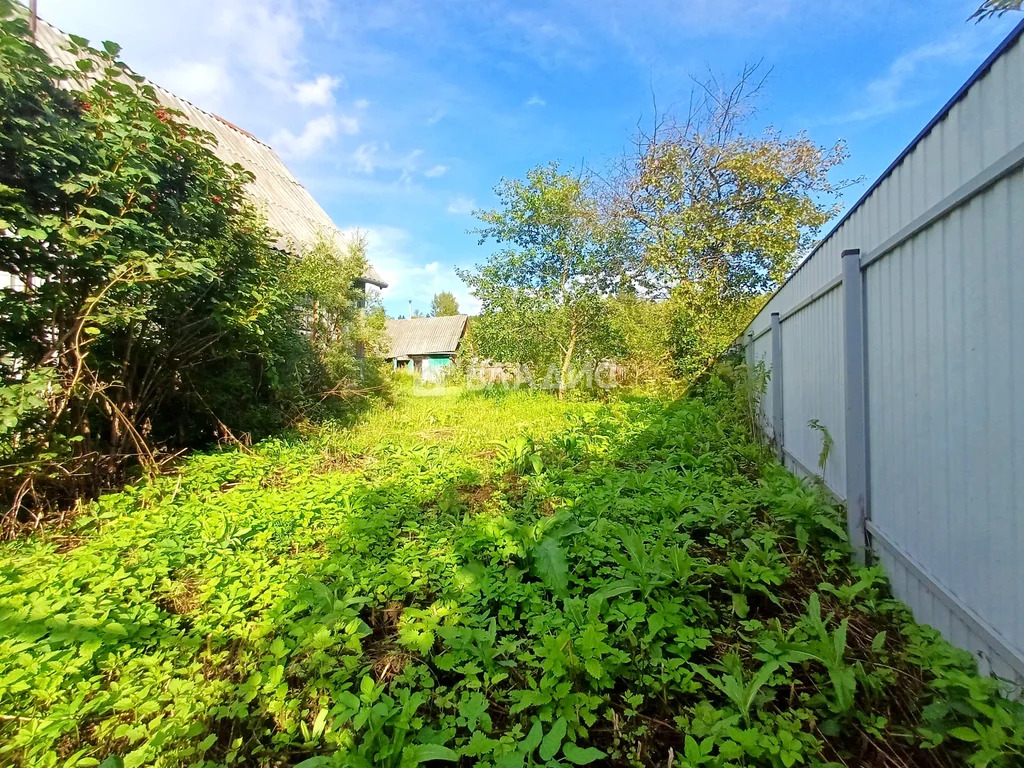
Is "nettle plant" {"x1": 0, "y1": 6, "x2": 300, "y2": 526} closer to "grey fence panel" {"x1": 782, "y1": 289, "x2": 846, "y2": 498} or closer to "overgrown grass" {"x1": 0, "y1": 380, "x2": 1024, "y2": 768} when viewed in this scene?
"overgrown grass" {"x1": 0, "y1": 380, "x2": 1024, "y2": 768}

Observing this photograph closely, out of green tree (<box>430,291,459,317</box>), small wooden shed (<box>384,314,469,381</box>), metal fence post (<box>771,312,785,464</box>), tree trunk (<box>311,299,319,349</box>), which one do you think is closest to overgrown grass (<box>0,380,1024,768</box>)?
metal fence post (<box>771,312,785,464</box>)

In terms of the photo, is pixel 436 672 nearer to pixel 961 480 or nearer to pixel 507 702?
pixel 507 702

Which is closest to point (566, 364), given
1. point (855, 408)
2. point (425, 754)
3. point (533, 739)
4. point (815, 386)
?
point (815, 386)

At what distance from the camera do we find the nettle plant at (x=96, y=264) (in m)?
2.76

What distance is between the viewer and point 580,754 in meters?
1.32

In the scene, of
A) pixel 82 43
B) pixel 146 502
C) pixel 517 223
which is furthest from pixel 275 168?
A: pixel 146 502

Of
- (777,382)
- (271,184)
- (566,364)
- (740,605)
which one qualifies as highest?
(271,184)

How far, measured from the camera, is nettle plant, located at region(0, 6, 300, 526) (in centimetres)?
→ 276

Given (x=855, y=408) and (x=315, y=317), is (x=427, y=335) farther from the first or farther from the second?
(x=855, y=408)

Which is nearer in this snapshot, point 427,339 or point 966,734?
point 966,734

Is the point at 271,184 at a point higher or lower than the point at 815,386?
higher

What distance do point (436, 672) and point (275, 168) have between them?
1229 centimetres

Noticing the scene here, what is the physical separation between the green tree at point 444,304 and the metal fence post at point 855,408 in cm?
4899

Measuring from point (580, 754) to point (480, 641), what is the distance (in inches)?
22.3
